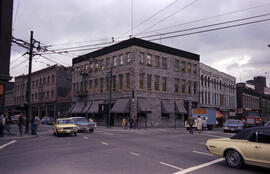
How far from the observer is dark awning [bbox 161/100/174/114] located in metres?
39.8

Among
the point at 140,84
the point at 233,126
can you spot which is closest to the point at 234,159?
the point at 233,126

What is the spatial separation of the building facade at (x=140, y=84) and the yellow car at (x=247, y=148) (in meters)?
25.3

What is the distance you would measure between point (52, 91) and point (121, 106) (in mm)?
26188

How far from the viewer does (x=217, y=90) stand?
5431cm

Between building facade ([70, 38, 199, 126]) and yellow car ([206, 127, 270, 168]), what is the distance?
83.1 ft

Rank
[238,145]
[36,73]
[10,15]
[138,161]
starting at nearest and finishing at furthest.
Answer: [238,145]
[138,161]
[10,15]
[36,73]

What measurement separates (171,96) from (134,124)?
35.2 ft

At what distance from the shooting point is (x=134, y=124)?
33750 millimetres

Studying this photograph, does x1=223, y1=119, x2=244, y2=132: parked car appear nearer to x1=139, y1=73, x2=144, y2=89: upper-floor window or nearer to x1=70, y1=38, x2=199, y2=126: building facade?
x1=70, y1=38, x2=199, y2=126: building facade

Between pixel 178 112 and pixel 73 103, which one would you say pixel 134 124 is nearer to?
pixel 178 112

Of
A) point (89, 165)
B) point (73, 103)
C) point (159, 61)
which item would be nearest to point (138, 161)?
point (89, 165)

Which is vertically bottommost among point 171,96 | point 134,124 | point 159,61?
point 134,124

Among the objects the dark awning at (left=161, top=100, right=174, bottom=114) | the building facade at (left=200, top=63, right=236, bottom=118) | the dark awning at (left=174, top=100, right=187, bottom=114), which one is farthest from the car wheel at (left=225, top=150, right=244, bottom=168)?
the building facade at (left=200, top=63, right=236, bottom=118)

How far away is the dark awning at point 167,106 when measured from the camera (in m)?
39.8
